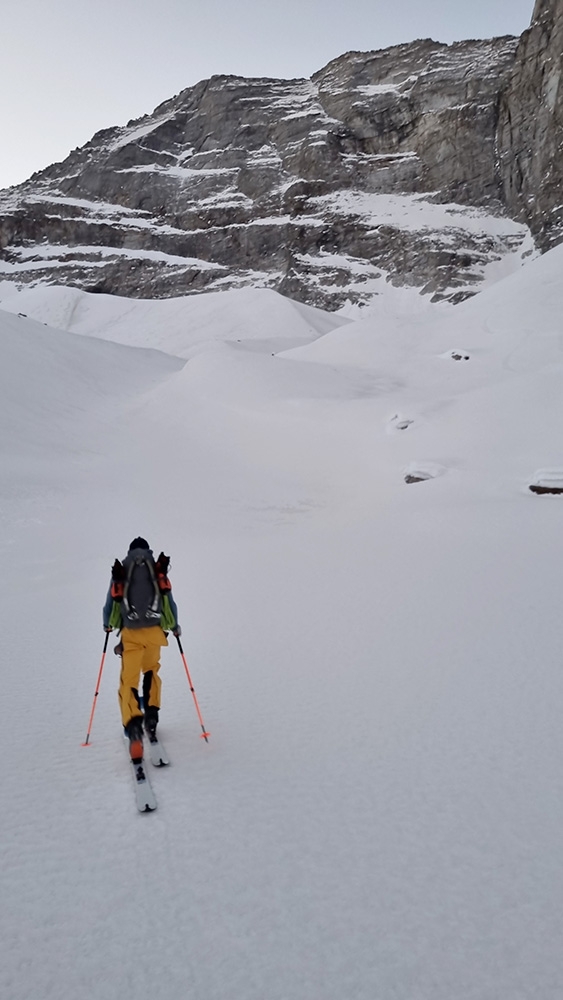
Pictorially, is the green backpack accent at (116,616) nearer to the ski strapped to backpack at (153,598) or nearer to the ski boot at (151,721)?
the ski strapped to backpack at (153,598)

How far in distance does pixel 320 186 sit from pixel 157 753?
97.5m

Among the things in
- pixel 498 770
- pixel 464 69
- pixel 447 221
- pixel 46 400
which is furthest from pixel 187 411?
pixel 464 69

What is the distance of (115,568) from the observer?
13.8ft

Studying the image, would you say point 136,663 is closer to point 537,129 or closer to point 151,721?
point 151,721

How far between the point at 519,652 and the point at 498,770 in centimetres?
211

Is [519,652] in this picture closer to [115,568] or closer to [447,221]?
[115,568]

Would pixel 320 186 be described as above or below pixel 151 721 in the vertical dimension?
above

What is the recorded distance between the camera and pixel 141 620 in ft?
13.5

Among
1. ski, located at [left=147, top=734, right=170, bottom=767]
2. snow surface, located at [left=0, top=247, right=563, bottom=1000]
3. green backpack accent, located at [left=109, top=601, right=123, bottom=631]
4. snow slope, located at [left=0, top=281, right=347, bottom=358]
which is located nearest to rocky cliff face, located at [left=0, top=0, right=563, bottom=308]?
snow slope, located at [left=0, top=281, right=347, bottom=358]

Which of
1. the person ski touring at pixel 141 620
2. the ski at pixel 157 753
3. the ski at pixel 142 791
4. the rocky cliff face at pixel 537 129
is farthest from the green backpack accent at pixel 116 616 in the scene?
the rocky cliff face at pixel 537 129

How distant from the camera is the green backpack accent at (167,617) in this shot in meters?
4.23

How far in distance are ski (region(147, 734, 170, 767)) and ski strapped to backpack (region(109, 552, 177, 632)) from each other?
78cm

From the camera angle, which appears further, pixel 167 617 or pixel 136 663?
pixel 167 617

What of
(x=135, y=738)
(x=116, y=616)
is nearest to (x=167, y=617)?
(x=116, y=616)
